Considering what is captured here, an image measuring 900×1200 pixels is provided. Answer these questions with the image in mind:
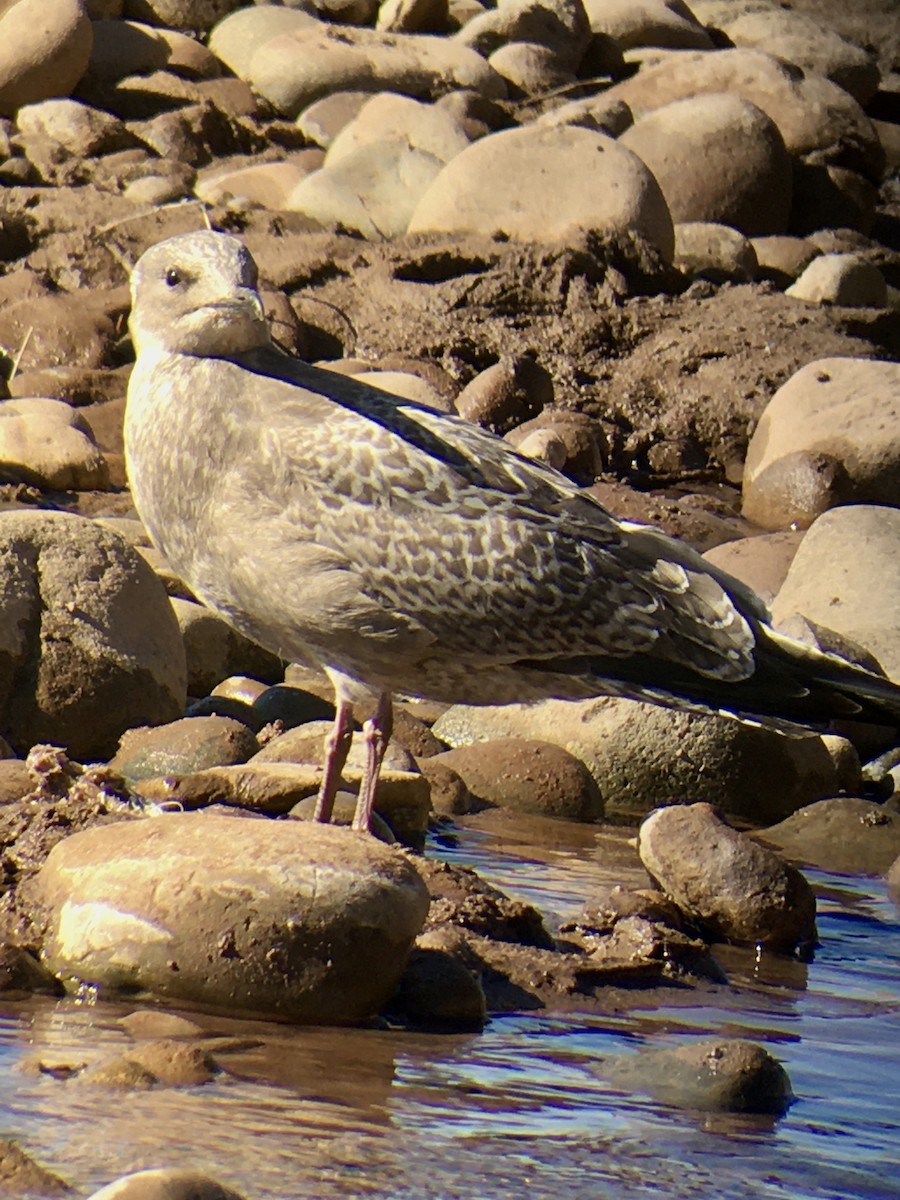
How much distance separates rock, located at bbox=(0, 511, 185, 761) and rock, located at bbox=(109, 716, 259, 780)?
0.89 ft

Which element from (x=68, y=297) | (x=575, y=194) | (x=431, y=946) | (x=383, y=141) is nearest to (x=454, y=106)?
(x=383, y=141)

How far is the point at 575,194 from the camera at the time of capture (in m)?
14.4

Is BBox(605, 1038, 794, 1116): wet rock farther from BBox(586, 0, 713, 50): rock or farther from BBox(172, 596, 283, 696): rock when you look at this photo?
BBox(586, 0, 713, 50): rock

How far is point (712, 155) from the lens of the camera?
53.6ft

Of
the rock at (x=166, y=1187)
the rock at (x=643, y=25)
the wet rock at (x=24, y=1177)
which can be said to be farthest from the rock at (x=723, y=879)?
the rock at (x=643, y=25)

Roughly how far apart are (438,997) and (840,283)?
38.2 feet

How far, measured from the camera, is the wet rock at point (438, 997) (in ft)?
15.2

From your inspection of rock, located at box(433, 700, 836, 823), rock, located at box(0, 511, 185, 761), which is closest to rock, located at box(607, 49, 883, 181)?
rock, located at box(433, 700, 836, 823)

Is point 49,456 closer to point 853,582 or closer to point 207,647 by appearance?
point 207,647

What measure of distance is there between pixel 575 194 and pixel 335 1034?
423 inches

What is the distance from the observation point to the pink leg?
5617mm

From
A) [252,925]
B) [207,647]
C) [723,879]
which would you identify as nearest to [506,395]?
[207,647]

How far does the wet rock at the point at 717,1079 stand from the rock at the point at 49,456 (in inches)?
308

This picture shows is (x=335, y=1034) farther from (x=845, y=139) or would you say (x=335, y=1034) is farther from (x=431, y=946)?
(x=845, y=139)
